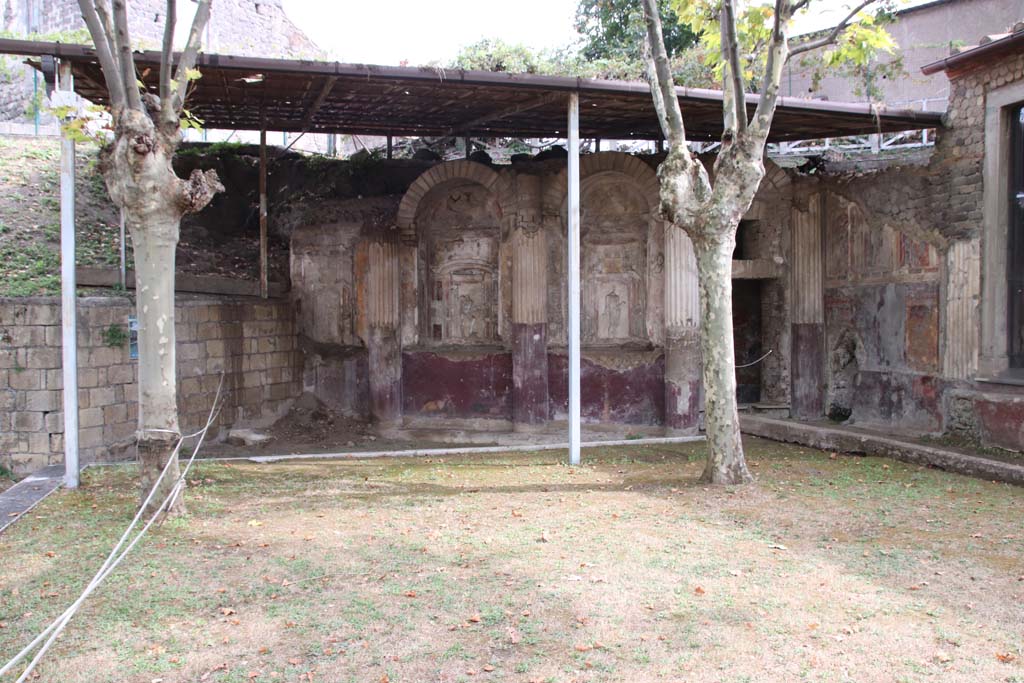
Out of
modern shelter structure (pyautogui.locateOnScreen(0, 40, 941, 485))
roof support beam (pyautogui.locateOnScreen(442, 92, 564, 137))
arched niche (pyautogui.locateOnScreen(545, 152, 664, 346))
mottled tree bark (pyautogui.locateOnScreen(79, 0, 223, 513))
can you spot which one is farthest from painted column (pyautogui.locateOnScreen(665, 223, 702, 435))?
mottled tree bark (pyautogui.locateOnScreen(79, 0, 223, 513))

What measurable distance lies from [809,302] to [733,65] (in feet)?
20.7

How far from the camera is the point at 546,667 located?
412 cm

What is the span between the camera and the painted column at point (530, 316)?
12.7 meters

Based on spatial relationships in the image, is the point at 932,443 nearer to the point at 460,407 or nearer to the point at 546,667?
the point at 460,407

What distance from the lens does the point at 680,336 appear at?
12.5 m

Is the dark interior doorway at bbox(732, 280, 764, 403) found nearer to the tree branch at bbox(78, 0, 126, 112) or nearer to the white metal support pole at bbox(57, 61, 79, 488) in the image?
the white metal support pole at bbox(57, 61, 79, 488)

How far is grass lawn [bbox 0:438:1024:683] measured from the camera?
165 inches

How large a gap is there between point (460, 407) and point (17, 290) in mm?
6214

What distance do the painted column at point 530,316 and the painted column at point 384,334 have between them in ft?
6.37

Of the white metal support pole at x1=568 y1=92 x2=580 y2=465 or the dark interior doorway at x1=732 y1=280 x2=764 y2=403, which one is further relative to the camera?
the dark interior doorway at x1=732 y1=280 x2=764 y2=403

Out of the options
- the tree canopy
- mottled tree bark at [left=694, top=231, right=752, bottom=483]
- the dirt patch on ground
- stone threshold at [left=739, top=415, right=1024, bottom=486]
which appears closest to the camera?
mottled tree bark at [left=694, top=231, right=752, bottom=483]

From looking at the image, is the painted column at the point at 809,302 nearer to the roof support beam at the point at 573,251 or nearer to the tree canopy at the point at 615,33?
the roof support beam at the point at 573,251

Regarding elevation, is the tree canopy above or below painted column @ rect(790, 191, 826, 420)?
above

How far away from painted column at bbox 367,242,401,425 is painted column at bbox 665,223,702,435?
13.9 feet
